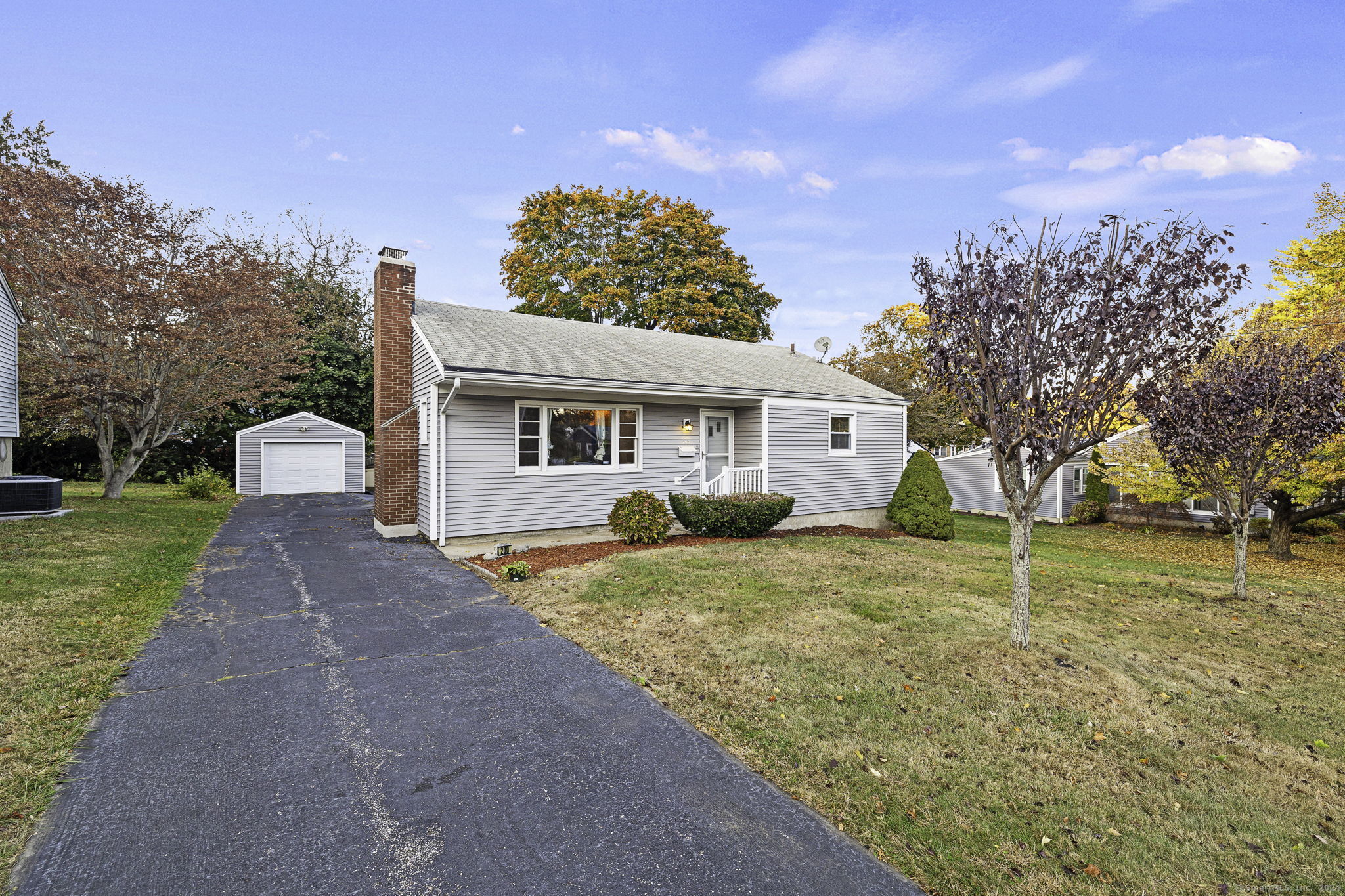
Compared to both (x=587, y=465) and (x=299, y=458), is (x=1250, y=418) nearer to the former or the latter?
(x=587, y=465)

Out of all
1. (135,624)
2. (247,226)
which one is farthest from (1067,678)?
(247,226)

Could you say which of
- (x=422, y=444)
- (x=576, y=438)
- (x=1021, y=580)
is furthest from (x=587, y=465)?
(x=1021, y=580)

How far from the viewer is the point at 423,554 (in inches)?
364

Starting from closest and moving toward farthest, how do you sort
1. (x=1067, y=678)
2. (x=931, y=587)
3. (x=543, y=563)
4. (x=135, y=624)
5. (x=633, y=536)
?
1. (x=1067, y=678)
2. (x=135, y=624)
3. (x=931, y=587)
4. (x=543, y=563)
5. (x=633, y=536)

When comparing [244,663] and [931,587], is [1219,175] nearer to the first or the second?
[931,587]

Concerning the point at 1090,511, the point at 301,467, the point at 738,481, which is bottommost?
the point at 1090,511

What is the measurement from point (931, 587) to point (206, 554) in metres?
10.6

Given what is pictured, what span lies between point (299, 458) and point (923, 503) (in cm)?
1945

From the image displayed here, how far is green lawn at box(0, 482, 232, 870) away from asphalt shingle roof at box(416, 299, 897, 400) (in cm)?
482

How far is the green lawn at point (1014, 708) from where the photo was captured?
8.30ft

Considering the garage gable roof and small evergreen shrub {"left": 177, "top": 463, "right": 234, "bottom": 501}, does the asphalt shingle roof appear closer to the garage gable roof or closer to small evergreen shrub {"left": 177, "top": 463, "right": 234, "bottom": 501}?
the garage gable roof

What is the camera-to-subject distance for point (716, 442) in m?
12.8

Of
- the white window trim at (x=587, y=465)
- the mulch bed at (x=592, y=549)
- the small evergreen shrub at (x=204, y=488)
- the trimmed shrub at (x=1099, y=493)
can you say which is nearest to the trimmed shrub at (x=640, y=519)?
the mulch bed at (x=592, y=549)

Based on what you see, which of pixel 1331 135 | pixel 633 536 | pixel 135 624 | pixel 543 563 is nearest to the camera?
pixel 135 624
